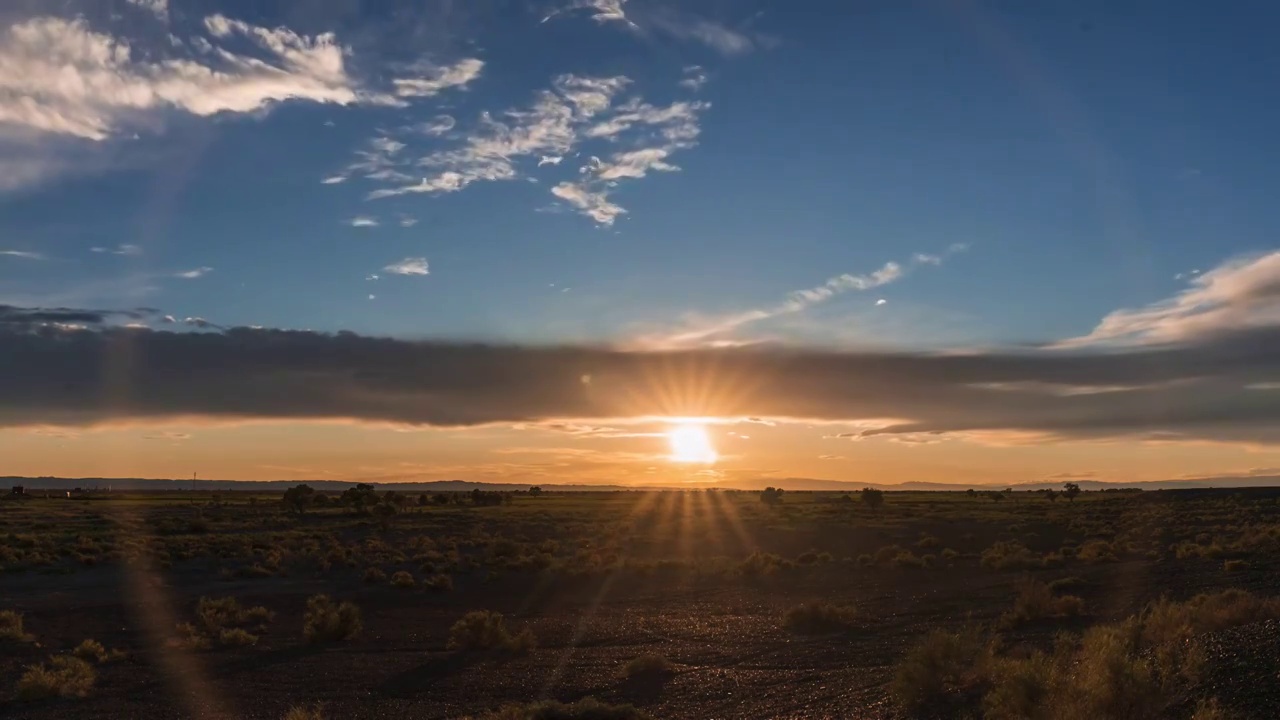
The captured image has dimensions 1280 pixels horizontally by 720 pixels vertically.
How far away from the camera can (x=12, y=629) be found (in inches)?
1038

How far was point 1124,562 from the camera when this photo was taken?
1619 inches

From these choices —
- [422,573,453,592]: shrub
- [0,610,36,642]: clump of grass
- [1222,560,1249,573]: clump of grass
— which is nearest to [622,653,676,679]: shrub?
[0,610,36,642]: clump of grass

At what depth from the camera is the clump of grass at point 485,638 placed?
25.5 metres

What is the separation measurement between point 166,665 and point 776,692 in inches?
560

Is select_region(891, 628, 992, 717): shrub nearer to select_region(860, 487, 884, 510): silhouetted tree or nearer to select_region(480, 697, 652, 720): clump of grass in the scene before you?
select_region(480, 697, 652, 720): clump of grass

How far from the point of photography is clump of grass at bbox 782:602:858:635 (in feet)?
89.6

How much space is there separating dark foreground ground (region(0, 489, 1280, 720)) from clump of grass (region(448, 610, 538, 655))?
0.52 meters

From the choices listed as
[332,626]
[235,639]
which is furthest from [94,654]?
[332,626]

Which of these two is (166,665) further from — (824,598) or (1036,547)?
(1036,547)

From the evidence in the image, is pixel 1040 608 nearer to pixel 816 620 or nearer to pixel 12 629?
pixel 816 620

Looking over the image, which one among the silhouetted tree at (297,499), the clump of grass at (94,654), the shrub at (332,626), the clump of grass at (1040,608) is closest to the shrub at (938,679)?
the clump of grass at (1040,608)

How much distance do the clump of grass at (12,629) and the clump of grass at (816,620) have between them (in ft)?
66.0

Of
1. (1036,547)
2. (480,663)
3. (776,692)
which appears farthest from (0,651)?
(1036,547)

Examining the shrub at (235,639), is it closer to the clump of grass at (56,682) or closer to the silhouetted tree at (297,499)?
the clump of grass at (56,682)
